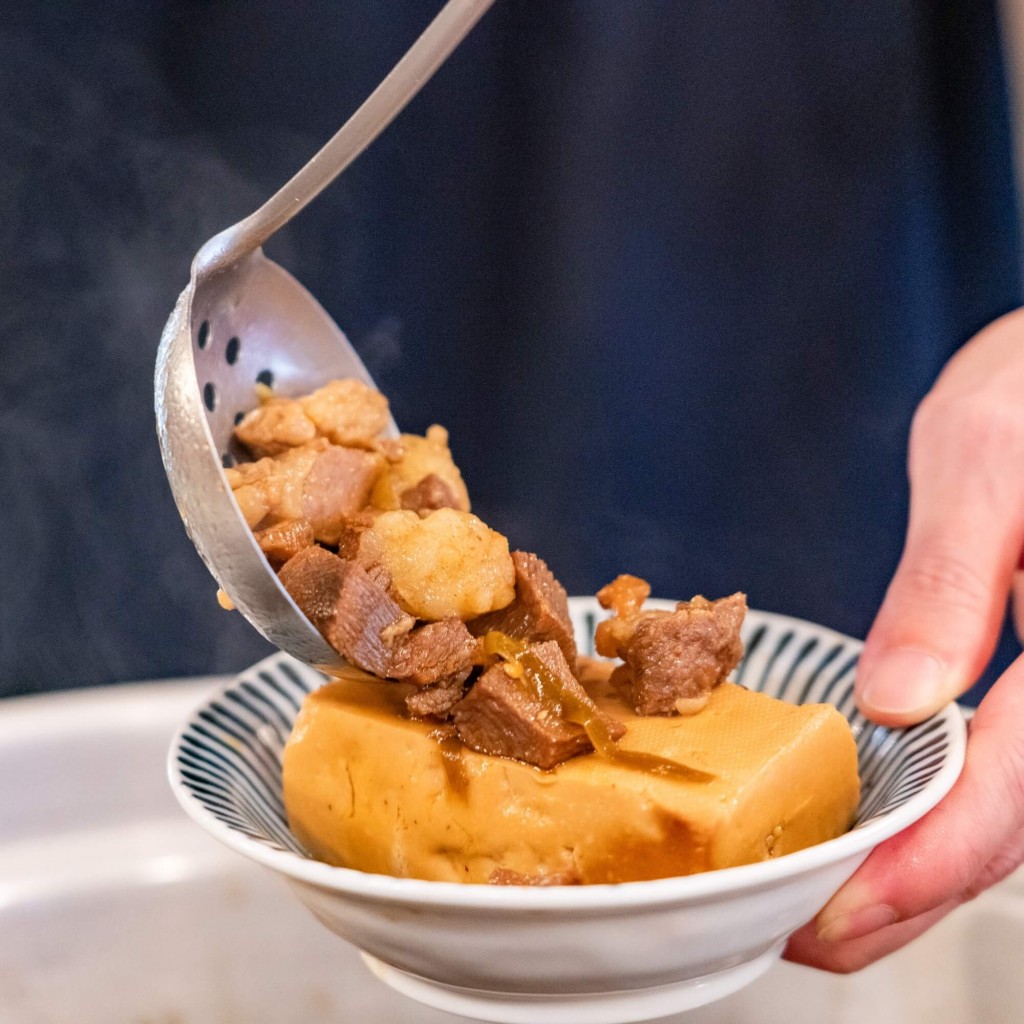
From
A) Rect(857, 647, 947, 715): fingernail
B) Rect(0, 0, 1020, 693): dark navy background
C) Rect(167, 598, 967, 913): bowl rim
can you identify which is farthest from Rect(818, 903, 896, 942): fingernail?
Rect(0, 0, 1020, 693): dark navy background

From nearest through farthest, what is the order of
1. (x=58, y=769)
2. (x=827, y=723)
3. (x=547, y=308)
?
(x=827, y=723)
(x=58, y=769)
(x=547, y=308)

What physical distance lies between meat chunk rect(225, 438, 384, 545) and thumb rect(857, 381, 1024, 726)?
0.78 m

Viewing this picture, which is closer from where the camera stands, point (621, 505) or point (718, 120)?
point (718, 120)

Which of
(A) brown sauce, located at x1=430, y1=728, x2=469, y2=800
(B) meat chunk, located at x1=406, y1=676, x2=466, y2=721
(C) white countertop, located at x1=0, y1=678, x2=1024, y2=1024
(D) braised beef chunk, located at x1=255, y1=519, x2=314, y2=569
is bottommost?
(C) white countertop, located at x1=0, y1=678, x2=1024, y2=1024

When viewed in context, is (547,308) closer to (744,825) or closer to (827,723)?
(827,723)

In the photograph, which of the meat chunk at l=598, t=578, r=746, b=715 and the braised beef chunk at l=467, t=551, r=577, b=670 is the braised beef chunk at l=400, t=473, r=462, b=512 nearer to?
the braised beef chunk at l=467, t=551, r=577, b=670

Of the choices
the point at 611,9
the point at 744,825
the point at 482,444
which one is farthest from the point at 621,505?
the point at 744,825

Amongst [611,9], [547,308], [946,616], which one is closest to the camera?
[946,616]

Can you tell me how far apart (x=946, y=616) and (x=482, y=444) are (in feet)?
3.89

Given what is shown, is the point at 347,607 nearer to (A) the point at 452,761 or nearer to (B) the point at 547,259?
(A) the point at 452,761

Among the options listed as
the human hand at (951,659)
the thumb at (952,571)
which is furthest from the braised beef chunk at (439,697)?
the thumb at (952,571)

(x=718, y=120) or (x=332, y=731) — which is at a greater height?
(x=718, y=120)

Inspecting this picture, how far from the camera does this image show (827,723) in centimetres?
123

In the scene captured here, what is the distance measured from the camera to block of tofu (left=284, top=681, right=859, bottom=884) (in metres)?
1.09
